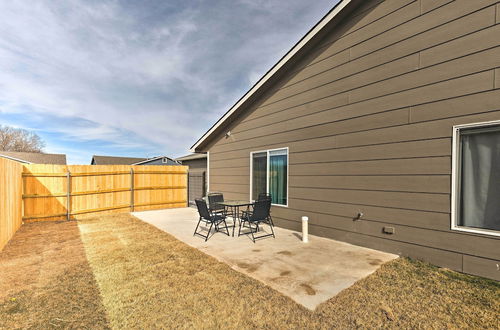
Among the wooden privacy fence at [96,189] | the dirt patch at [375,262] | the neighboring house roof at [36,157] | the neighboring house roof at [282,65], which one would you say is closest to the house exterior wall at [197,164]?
the wooden privacy fence at [96,189]

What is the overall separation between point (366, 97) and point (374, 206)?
2.07m

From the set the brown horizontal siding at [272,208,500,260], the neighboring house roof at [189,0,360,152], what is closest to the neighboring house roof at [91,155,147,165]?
the neighboring house roof at [189,0,360,152]

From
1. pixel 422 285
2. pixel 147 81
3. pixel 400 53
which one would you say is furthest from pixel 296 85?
pixel 147 81

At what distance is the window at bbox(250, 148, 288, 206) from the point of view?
601 centimetres

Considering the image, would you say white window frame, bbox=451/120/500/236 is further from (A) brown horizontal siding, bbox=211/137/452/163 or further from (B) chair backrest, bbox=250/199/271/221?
(B) chair backrest, bbox=250/199/271/221

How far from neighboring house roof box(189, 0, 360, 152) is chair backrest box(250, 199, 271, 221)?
11.1 feet

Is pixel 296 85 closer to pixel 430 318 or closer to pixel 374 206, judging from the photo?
pixel 374 206

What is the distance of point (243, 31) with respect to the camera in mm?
8992

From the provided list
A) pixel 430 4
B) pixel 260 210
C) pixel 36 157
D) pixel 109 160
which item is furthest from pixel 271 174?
pixel 109 160

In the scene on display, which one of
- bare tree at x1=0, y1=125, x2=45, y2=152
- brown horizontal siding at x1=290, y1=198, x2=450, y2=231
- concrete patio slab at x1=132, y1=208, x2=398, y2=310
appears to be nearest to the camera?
concrete patio slab at x1=132, y1=208, x2=398, y2=310

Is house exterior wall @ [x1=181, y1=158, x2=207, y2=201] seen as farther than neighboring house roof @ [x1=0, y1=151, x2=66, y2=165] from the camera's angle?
No

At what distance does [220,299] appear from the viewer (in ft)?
8.35

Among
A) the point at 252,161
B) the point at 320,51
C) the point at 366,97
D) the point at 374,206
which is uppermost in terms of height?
the point at 320,51

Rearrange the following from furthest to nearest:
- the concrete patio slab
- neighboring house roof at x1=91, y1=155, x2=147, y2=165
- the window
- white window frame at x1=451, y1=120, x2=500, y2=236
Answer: neighboring house roof at x1=91, y1=155, x2=147, y2=165 → the window → white window frame at x1=451, y1=120, x2=500, y2=236 → the concrete patio slab
